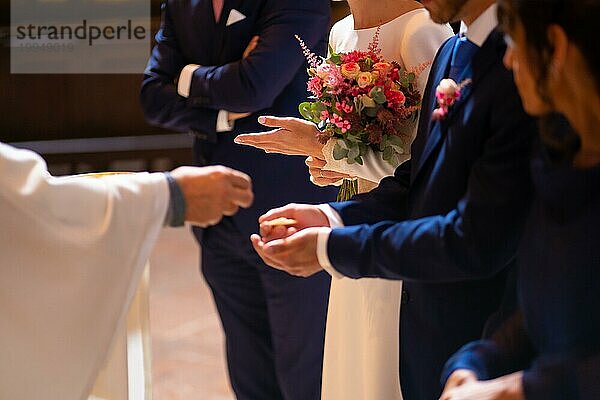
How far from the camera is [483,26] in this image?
1807 mm

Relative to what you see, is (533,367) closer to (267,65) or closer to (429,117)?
(429,117)

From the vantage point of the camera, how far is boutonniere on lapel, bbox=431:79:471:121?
1813 mm

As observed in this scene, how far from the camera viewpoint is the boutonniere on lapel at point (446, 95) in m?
1.81

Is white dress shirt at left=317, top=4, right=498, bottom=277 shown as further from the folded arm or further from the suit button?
the folded arm

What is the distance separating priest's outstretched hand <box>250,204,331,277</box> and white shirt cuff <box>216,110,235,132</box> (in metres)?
1.32

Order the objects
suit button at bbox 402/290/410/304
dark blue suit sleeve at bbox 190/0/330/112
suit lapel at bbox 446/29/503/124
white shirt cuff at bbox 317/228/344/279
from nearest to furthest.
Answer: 1. suit lapel at bbox 446/29/503/124
2. white shirt cuff at bbox 317/228/344/279
3. suit button at bbox 402/290/410/304
4. dark blue suit sleeve at bbox 190/0/330/112

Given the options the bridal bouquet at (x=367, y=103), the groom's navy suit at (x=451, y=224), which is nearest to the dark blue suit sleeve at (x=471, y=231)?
the groom's navy suit at (x=451, y=224)

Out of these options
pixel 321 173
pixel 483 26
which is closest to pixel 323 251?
pixel 483 26

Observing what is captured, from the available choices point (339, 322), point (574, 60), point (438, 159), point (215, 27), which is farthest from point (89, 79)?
point (574, 60)

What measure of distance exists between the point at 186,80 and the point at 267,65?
316mm

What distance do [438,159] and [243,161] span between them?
1573 millimetres

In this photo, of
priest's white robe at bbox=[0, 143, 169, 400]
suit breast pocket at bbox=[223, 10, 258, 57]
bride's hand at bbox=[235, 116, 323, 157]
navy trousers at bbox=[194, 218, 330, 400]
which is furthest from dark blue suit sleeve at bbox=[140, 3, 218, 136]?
priest's white robe at bbox=[0, 143, 169, 400]

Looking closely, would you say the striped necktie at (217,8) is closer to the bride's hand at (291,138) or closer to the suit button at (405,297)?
the bride's hand at (291,138)

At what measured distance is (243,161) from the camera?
3.37 meters
